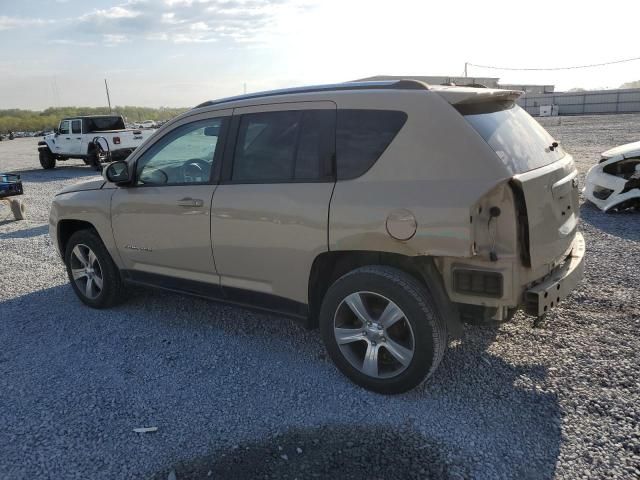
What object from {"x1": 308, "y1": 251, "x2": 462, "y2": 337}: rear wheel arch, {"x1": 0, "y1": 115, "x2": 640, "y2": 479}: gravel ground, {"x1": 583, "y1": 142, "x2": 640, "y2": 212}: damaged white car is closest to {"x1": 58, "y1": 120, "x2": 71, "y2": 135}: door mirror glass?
{"x1": 0, "y1": 115, "x2": 640, "y2": 479}: gravel ground

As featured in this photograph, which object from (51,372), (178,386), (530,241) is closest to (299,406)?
(178,386)

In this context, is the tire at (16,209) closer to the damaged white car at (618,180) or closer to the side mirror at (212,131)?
the side mirror at (212,131)

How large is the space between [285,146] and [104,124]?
1847 centimetres

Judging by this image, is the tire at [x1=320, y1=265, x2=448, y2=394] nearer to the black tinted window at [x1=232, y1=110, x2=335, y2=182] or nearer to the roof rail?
the black tinted window at [x1=232, y1=110, x2=335, y2=182]

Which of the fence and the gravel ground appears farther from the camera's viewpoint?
the fence

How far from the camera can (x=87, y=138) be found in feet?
63.9

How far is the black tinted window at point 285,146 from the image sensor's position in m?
3.54

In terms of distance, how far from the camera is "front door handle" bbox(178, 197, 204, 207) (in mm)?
4056

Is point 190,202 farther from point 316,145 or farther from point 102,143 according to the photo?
point 102,143

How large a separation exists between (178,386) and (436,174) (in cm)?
230

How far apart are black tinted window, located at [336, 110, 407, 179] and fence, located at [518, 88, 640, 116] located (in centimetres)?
4810

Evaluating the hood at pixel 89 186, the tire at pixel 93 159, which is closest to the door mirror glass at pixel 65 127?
the tire at pixel 93 159

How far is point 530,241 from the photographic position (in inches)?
118

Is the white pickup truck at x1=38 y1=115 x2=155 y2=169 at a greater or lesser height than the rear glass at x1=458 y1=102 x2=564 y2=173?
lesser
